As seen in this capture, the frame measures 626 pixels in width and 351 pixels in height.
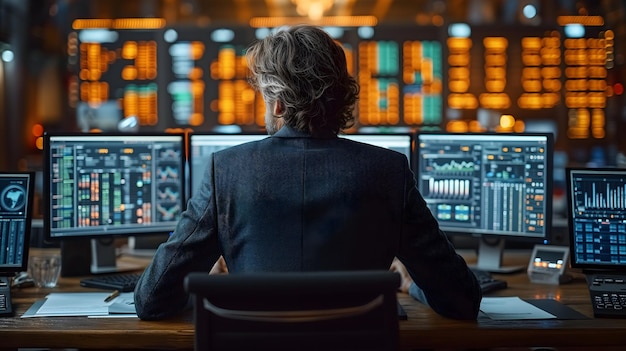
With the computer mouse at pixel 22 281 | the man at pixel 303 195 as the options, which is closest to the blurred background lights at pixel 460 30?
the computer mouse at pixel 22 281

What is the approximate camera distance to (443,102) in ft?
21.1

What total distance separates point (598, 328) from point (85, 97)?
16.6 feet

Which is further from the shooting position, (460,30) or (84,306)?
(460,30)

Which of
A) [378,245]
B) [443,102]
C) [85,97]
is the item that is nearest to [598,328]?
[378,245]

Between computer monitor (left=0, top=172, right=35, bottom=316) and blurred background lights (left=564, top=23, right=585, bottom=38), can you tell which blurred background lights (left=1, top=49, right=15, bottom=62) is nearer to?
blurred background lights (left=564, top=23, right=585, bottom=38)

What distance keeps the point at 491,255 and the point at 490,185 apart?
0.89ft

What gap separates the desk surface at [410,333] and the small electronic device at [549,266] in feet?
1.89

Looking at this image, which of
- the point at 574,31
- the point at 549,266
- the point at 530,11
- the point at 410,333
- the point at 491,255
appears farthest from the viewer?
the point at 530,11

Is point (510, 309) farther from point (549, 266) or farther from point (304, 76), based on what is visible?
point (304, 76)

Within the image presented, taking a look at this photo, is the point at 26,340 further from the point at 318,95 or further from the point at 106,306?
the point at 318,95

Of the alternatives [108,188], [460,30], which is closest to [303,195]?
[108,188]

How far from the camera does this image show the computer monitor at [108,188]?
2801 millimetres

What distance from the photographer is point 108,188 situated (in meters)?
2.87

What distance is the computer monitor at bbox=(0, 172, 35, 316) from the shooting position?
2.53 metres
